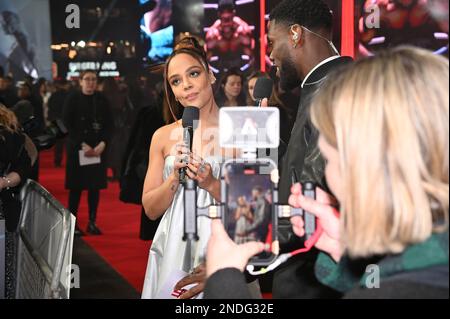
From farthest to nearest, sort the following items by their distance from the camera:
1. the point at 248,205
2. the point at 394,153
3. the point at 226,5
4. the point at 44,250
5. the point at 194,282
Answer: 1. the point at 226,5
2. the point at 194,282
3. the point at 44,250
4. the point at 248,205
5. the point at 394,153

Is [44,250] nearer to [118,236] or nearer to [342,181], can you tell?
[342,181]

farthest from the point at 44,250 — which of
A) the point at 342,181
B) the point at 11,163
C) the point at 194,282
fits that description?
the point at 11,163

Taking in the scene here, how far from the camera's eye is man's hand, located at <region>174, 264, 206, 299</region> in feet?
5.57

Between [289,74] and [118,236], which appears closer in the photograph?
[289,74]

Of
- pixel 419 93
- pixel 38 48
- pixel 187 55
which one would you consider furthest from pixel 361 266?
pixel 38 48

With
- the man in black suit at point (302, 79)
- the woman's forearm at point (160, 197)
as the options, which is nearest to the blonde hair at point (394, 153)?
the man in black suit at point (302, 79)

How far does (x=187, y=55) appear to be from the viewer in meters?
2.22

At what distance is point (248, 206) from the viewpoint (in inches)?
48.1

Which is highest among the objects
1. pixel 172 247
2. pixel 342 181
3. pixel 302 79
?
pixel 302 79

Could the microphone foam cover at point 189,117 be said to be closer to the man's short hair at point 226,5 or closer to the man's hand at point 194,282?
the man's hand at point 194,282

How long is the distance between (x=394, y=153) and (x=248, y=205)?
0.93 feet

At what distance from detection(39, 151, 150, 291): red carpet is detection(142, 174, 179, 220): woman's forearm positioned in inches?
77.1

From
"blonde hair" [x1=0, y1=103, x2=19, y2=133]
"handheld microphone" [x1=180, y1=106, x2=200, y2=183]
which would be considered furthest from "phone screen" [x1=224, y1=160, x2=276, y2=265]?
"blonde hair" [x1=0, y1=103, x2=19, y2=133]
